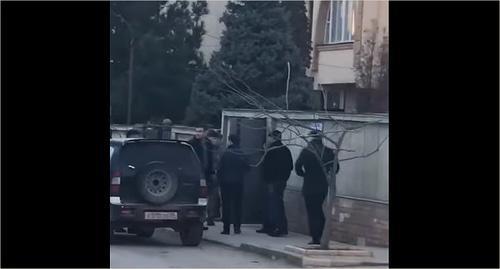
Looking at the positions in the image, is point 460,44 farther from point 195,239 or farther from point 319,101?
point 319,101

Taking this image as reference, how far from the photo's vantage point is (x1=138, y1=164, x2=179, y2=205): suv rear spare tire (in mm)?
14406

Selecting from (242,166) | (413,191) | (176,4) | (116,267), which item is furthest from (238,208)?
(176,4)

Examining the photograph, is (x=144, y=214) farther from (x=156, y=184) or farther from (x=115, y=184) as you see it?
(x=115, y=184)

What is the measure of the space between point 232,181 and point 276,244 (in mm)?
1438

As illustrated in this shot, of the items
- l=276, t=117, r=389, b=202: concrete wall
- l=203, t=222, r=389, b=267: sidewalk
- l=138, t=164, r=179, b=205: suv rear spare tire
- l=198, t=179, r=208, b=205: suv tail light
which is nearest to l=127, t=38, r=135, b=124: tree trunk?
l=203, t=222, r=389, b=267: sidewalk

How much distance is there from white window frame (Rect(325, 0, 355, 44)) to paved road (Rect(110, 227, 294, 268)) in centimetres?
1381

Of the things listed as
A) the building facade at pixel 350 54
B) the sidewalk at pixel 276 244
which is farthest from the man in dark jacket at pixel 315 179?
the building facade at pixel 350 54

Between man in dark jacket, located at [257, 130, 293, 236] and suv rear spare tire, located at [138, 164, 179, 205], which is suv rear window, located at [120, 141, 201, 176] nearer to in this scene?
suv rear spare tire, located at [138, 164, 179, 205]

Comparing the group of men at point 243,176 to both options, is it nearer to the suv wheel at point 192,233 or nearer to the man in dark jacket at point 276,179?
the man in dark jacket at point 276,179

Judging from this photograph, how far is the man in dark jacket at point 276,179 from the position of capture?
1562 centimetres

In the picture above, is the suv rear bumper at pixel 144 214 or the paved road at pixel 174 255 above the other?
the suv rear bumper at pixel 144 214

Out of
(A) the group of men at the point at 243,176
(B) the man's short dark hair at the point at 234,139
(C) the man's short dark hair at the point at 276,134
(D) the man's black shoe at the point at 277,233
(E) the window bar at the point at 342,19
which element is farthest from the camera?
(E) the window bar at the point at 342,19

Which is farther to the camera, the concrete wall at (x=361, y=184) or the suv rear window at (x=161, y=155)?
the suv rear window at (x=161, y=155)

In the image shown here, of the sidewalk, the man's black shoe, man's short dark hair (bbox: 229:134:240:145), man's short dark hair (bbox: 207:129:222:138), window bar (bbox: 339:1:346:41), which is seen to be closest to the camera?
the sidewalk
